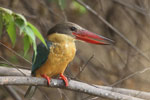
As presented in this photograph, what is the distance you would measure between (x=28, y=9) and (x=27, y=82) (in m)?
2.52

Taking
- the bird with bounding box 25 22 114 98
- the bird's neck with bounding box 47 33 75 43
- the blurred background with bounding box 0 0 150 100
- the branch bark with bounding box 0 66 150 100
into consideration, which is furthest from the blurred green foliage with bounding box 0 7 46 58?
the blurred background with bounding box 0 0 150 100

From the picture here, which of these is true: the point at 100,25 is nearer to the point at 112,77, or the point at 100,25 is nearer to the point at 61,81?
the point at 112,77

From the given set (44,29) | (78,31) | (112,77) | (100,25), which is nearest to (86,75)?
(112,77)

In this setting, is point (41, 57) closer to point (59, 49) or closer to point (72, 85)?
point (59, 49)

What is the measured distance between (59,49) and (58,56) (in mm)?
63

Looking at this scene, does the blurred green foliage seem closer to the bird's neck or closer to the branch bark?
the branch bark

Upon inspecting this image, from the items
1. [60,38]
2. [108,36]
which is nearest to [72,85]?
[60,38]

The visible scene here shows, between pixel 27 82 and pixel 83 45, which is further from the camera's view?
pixel 83 45

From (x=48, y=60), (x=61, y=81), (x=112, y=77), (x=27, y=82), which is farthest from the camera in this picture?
(x=112, y=77)

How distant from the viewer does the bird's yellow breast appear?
8.85 feet

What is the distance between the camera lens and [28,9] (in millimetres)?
4516

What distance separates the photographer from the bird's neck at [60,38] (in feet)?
9.18

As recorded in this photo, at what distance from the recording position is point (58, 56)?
2.70 meters

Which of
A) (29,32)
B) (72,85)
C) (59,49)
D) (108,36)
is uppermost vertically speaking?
(29,32)
